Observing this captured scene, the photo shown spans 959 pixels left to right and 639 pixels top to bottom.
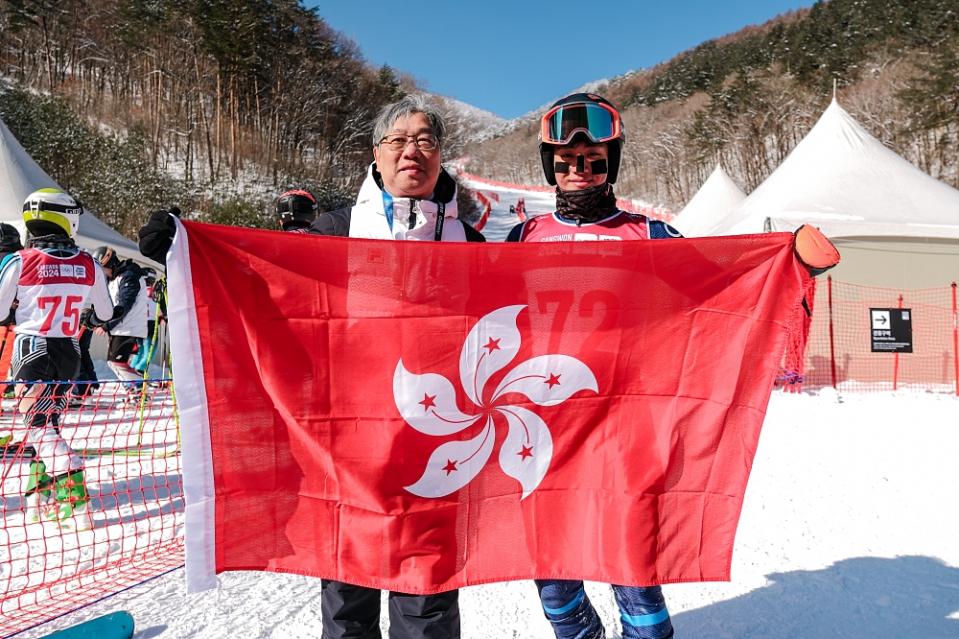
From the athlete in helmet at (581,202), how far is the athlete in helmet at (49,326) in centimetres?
349

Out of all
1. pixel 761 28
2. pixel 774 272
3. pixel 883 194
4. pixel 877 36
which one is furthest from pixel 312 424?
pixel 761 28

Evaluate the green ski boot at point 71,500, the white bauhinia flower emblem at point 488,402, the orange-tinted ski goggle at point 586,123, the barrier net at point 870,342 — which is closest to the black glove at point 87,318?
the green ski boot at point 71,500

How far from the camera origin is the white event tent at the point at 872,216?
32.7 ft

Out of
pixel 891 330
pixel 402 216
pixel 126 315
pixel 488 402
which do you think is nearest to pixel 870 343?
pixel 891 330

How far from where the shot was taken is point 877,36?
4009cm

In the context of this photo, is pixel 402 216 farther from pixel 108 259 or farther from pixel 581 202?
pixel 108 259

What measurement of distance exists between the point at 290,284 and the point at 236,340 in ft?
0.88

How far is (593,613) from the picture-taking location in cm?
230

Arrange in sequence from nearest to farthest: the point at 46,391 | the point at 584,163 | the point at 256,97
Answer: the point at 584,163
the point at 46,391
the point at 256,97

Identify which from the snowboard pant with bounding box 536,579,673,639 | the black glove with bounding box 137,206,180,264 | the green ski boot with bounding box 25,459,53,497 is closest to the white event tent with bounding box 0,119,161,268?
the green ski boot with bounding box 25,459,53,497

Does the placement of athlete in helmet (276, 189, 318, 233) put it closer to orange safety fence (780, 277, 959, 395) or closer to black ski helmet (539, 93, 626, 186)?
black ski helmet (539, 93, 626, 186)

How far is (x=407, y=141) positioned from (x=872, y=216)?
443 inches

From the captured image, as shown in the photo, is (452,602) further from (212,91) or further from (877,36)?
(877,36)

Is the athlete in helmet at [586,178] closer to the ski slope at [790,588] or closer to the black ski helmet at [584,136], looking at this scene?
the black ski helmet at [584,136]
